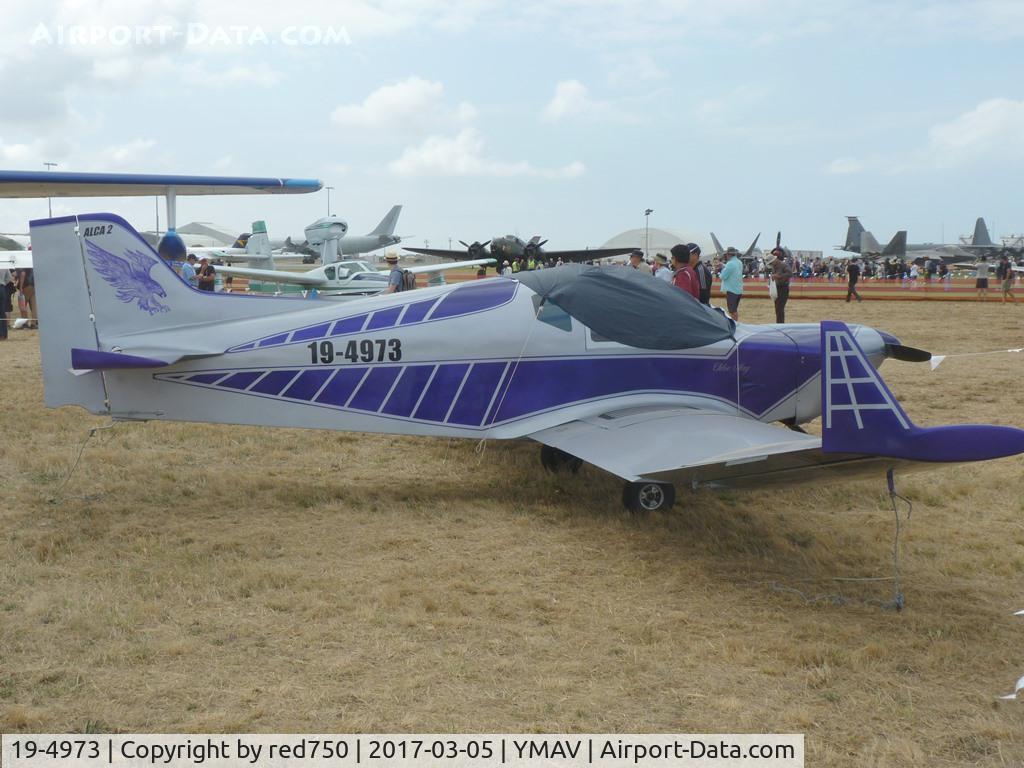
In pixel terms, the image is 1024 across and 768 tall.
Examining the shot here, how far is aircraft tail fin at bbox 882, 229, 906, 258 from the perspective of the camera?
246ft

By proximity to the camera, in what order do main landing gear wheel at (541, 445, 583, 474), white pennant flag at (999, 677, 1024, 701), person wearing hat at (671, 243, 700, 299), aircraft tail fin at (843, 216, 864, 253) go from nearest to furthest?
1. white pennant flag at (999, 677, 1024, 701)
2. main landing gear wheel at (541, 445, 583, 474)
3. person wearing hat at (671, 243, 700, 299)
4. aircraft tail fin at (843, 216, 864, 253)

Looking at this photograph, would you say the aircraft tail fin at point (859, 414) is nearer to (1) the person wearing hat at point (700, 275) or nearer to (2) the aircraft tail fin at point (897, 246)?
(1) the person wearing hat at point (700, 275)

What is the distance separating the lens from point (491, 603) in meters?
4.76

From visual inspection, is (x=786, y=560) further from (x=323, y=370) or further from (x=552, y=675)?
(x=323, y=370)

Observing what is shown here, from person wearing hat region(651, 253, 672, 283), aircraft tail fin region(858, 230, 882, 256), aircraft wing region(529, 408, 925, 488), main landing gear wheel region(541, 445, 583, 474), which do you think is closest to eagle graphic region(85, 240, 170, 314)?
aircraft wing region(529, 408, 925, 488)

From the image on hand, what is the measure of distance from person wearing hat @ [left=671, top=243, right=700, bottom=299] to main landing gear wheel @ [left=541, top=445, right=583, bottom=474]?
350 cm

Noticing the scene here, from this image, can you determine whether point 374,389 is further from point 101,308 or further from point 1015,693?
point 1015,693

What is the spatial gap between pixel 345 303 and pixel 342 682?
11.9 feet

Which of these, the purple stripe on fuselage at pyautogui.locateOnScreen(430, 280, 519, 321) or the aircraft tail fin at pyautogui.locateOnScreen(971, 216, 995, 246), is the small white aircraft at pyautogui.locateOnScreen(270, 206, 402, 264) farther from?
the aircraft tail fin at pyautogui.locateOnScreen(971, 216, 995, 246)

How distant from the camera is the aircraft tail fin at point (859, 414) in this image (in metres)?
4.20

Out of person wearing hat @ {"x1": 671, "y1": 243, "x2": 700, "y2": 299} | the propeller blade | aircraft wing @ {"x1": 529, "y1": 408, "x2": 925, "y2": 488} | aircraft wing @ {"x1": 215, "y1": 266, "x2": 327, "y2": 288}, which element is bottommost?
aircraft wing @ {"x1": 529, "y1": 408, "x2": 925, "y2": 488}

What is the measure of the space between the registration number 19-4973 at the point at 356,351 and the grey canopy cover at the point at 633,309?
120cm

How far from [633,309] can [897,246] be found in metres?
77.8

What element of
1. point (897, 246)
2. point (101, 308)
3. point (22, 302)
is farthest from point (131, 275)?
point (897, 246)
